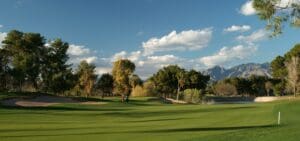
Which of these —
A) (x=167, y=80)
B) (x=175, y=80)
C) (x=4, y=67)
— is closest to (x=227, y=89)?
(x=175, y=80)

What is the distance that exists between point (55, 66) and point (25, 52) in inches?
302

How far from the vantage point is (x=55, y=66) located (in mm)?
105688

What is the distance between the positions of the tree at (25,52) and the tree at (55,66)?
204 centimetres

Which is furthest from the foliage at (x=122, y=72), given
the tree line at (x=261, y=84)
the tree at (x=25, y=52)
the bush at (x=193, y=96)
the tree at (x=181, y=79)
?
the tree line at (x=261, y=84)

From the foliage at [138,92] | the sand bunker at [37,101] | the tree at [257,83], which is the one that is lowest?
the sand bunker at [37,101]

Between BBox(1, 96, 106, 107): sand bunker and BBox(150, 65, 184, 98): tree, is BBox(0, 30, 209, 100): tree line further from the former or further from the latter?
BBox(150, 65, 184, 98): tree

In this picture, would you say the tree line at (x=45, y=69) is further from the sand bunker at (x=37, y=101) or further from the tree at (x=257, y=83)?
the tree at (x=257, y=83)

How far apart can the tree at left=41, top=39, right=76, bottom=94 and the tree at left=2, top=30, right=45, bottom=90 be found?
6.70 feet

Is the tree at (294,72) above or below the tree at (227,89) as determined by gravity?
above

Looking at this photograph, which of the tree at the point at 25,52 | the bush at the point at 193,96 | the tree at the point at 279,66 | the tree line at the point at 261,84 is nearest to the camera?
the tree at the point at 25,52

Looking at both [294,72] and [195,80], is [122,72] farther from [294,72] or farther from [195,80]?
[195,80]

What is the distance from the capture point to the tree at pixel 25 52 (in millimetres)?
97750

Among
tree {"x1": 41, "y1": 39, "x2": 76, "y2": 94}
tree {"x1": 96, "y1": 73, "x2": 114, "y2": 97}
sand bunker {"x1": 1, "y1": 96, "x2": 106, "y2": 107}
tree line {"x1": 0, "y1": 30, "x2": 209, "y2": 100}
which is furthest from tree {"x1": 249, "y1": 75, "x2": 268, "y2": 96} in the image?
sand bunker {"x1": 1, "y1": 96, "x2": 106, "y2": 107}

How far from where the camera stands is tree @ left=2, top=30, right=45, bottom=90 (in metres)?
97.8
